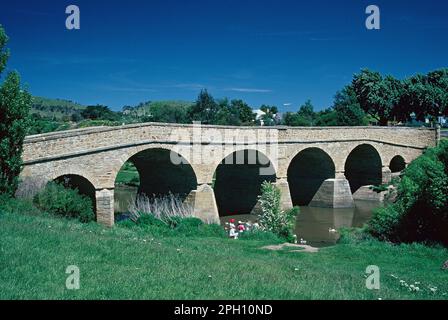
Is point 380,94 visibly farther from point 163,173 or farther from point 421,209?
point 421,209

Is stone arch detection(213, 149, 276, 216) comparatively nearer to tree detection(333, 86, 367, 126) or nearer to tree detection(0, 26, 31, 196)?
tree detection(0, 26, 31, 196)

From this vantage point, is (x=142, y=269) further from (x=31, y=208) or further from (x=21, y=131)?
(x=21, y=131)

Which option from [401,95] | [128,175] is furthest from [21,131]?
[401,95]

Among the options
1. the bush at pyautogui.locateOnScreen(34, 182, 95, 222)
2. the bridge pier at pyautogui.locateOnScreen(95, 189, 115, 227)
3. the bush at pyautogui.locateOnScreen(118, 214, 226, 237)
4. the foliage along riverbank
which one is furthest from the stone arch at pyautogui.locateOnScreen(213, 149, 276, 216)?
the foliage along riverbank

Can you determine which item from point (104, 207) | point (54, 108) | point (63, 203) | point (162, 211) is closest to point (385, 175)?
point (162, 211)

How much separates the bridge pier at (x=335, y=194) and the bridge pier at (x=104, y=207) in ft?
49.6

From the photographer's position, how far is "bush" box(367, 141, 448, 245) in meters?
15.0

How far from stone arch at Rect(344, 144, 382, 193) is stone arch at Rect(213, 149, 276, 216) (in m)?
8.72

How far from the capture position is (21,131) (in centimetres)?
1458

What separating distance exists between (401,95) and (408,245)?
36.3 meters

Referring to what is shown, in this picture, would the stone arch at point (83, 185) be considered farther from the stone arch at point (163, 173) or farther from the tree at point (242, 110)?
the tree at point (242, 110)

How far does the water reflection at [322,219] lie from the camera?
2113cm

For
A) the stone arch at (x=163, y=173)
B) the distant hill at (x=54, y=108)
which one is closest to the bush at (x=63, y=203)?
the stone arch at (x=163, y=173)

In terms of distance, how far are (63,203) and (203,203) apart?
775 centimetres
